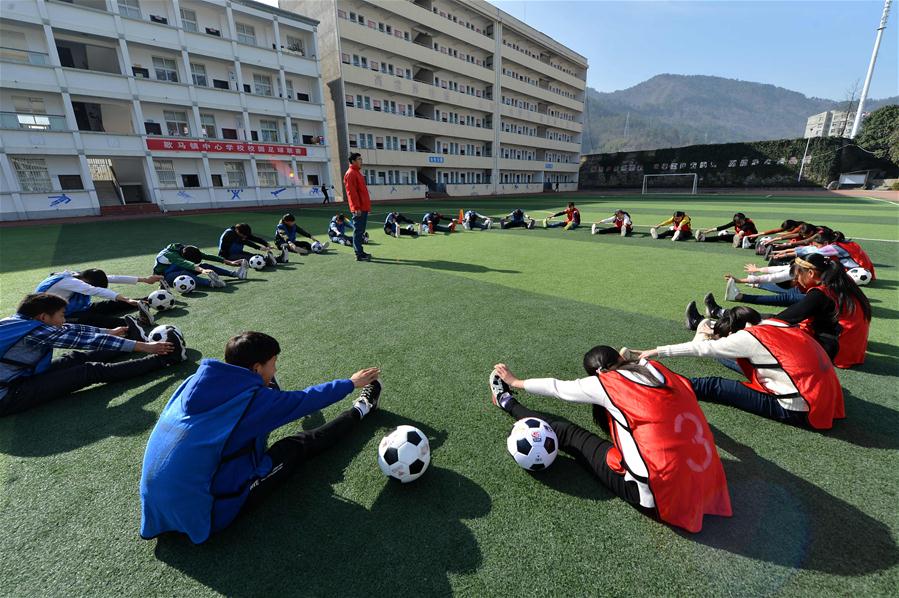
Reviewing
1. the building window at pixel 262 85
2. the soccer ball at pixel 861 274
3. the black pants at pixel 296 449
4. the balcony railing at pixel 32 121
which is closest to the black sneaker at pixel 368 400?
the black pants at pixel 296 449

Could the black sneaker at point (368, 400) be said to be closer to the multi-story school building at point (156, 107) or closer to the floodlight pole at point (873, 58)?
the multi-story school building at point (156, 107)

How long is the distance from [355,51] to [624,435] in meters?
40.1

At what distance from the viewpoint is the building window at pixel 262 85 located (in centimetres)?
2930

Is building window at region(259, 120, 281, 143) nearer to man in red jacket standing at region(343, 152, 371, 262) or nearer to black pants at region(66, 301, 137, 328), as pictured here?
man in red jacket standing at region(343, 152, 371, 262)

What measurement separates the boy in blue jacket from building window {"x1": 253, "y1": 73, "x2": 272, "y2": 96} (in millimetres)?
34129

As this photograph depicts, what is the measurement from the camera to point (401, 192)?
37938 mm

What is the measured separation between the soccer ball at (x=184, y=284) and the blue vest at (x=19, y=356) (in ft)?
11.1

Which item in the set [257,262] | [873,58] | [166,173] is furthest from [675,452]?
[873,58]

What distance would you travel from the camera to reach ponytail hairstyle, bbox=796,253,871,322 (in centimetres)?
377

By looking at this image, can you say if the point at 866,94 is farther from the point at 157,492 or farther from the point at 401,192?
the point at 157,492

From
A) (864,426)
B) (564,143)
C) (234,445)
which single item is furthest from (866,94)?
(234,445)

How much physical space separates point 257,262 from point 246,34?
1167 inches

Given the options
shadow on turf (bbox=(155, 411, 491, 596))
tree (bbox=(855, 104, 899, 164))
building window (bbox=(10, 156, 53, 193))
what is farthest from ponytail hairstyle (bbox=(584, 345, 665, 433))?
tree (bbox=(855, 104, 899, 164))

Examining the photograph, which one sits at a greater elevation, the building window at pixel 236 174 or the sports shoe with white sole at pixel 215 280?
the building window at pixel 236 174
